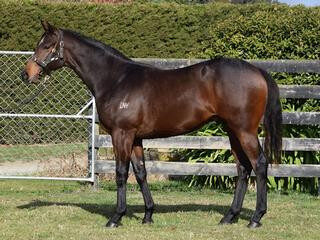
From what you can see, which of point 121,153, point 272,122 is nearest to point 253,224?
point 272,122

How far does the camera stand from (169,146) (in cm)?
1050

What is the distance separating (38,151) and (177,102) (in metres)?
6.64

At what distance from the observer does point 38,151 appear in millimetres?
13938

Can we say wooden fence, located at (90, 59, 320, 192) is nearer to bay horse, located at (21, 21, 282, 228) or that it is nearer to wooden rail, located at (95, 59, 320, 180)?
wooden rail, located at (95, 59, 320, 180)

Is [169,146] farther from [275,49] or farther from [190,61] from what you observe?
[275,49]

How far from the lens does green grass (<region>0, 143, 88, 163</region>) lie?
13422 mm

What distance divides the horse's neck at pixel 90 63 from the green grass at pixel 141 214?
1.56 metres

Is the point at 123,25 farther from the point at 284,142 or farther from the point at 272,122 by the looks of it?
the point at 272,122

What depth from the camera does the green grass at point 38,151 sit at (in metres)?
13.4

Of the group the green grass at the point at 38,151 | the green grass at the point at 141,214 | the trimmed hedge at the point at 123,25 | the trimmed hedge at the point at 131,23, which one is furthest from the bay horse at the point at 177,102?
the trimmed hedge at the point at 131,23

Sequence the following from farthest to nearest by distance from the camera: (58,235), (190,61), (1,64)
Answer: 1. (1,64)
2. (190,61)
3. (58,235)

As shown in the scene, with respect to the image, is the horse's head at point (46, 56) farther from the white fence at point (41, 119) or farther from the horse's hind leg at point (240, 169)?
the white fence at point (41, 119)

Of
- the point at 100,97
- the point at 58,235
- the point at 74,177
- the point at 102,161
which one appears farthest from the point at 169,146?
the point at 58,235

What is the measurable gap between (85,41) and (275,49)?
3659 mm
